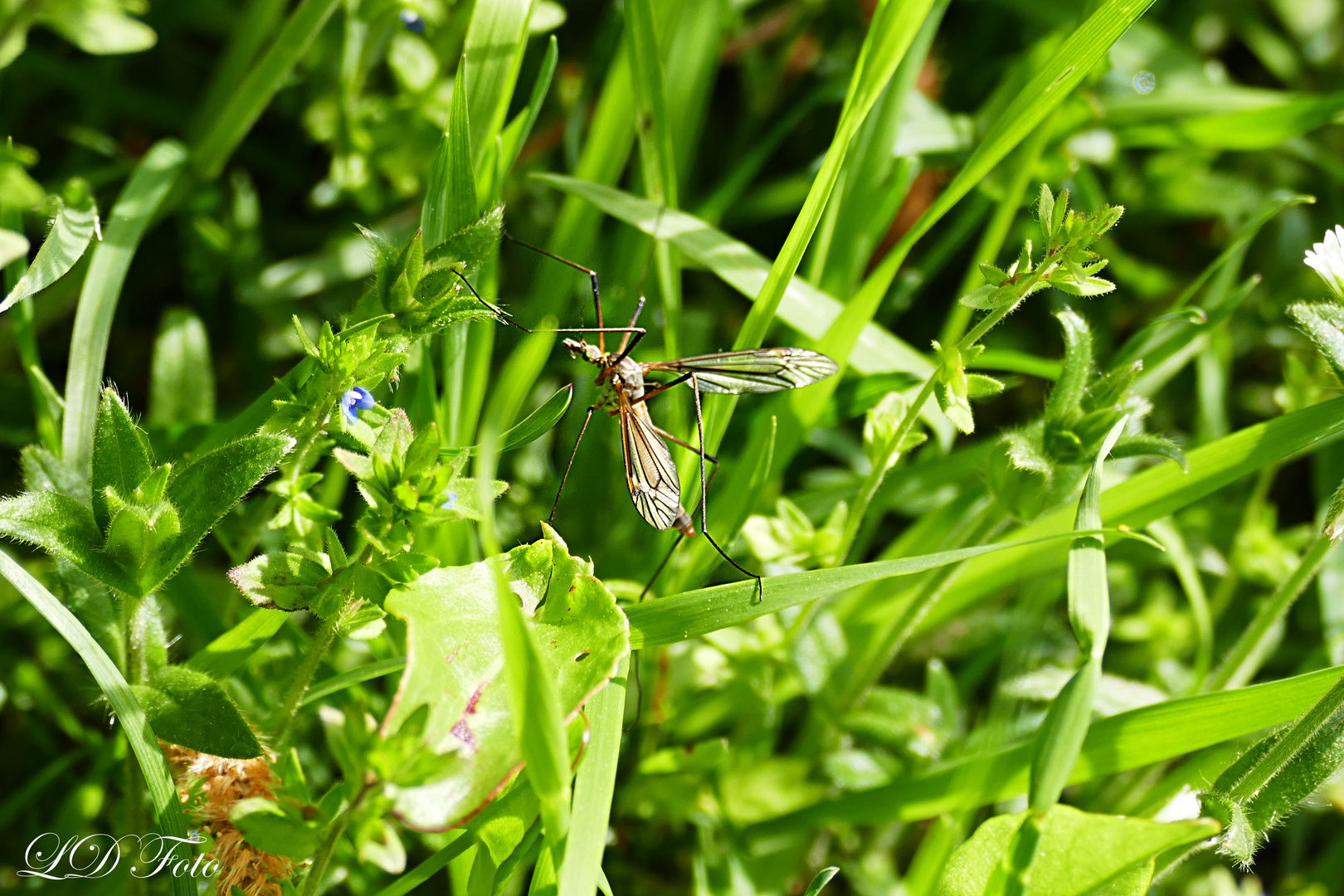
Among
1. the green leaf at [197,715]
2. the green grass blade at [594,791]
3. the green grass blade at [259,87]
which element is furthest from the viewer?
the green grass blade at [259,87]

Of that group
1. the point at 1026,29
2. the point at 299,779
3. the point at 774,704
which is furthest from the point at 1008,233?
the point at 299,779

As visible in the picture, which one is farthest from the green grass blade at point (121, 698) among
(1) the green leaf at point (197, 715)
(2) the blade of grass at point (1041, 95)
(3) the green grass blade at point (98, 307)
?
(2) the blade of grass at point (1041, 95)

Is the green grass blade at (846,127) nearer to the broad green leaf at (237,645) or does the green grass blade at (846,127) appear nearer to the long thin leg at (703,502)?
the long thin leg at (703,502)

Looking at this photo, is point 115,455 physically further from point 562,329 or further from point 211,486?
point 562,329

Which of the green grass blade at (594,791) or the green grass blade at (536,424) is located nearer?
the green grass blade at (594,791)

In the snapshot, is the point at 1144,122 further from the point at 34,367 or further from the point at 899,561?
the point at 34,367

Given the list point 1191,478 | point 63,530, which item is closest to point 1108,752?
point 1191,478
